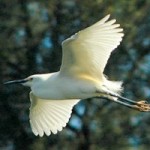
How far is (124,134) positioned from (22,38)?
2.54 m

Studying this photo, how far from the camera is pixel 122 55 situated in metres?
17.6

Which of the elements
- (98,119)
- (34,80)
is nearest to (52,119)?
(34,80)

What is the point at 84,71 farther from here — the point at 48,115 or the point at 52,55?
the point at 52,55

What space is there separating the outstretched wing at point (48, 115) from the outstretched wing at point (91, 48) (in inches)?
26.0

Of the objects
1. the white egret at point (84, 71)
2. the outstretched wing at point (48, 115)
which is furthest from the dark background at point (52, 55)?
the white egret at point (84, 71)

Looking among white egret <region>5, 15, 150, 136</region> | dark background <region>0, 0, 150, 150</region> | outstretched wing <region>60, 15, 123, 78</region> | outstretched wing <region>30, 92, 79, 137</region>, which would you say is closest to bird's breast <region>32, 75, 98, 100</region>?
white egret <region>5, 15, 150, 136</region>

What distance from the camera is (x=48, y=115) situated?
1047 cm

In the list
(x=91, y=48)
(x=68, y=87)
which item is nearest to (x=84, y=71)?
(x=68, y=87)

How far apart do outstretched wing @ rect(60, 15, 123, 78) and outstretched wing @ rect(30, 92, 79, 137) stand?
26.0 inches

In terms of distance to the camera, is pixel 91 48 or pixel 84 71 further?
pixel 84 71

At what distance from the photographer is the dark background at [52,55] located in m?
17.3

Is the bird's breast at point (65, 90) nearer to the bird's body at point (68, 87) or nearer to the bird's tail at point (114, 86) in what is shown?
the bird's body at point (68, 87)

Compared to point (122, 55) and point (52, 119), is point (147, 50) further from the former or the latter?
point (52, 119)

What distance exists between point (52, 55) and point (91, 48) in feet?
24.6
